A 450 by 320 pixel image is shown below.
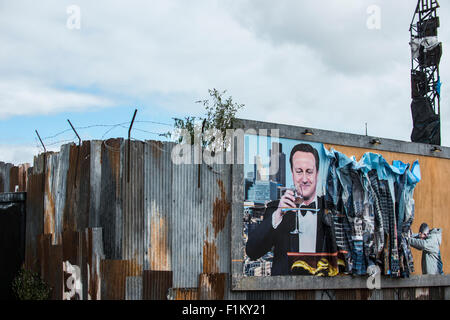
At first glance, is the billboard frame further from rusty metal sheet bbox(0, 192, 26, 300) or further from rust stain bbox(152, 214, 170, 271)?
rusty metal sheet bbox(0, 192, 26, 300)

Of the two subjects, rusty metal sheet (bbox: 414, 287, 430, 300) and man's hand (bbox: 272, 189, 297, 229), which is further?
rusty metal sheet (bbox: 414, 287, 430, 300)

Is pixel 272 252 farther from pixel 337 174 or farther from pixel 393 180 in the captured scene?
pixel 393 180

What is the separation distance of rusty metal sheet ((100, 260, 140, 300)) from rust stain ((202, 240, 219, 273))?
1624 millimetres

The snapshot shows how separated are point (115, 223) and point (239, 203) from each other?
8.69ft

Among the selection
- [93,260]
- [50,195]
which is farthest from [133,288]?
[50,195]

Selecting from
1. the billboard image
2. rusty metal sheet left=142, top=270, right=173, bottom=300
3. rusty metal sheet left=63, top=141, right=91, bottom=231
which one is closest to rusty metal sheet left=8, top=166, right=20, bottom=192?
rusty metal sheet left=63, top=141, right=91, bottom=231

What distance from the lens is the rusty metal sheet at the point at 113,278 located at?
987 cm

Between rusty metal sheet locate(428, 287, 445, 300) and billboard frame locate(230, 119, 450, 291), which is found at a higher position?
billboard frame locate(230, 119, 450, 291)

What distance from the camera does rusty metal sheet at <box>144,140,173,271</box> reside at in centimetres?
1026

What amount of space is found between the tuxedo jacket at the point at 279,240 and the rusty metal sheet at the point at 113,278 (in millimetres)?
2713

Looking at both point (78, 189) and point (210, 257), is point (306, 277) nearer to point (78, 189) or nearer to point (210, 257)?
point (210, 257)

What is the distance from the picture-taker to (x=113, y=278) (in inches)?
389

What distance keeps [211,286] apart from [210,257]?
583 mm

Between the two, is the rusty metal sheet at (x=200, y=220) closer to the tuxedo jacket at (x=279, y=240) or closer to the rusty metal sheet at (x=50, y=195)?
the tuxedo jacket at (x=279, y=240)
